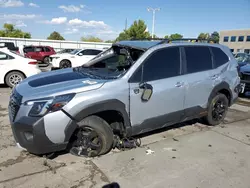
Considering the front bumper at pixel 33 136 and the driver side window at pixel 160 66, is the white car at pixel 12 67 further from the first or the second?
the driver side window at pixel 160 66

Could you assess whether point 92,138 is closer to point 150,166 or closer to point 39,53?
point 150,166

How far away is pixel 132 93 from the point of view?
3.51 m

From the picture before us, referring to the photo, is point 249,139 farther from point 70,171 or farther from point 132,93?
point 70,171

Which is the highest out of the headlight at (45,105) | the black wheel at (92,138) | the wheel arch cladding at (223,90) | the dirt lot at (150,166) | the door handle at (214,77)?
the door handle at (214,77)

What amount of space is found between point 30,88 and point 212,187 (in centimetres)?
281

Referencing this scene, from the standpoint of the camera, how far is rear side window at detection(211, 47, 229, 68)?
15.6 ft

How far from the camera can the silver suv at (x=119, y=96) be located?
3.03 meters

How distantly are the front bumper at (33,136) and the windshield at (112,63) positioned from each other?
1.19m

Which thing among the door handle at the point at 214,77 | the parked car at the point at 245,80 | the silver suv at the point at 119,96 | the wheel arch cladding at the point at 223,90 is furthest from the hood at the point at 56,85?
the parked car at the point at 245,80

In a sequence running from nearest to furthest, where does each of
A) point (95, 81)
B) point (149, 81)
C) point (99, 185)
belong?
point (99, 185), point (95, 81), point (149, 81)

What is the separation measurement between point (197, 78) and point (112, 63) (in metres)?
1.62

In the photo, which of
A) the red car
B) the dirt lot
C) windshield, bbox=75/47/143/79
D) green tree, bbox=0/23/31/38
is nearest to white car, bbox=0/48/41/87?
the dirt lot

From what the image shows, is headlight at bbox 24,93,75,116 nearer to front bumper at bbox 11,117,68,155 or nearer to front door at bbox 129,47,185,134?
front bumper at bbox 11,117,68,155

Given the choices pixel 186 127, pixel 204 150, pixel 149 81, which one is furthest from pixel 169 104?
pixel 186 127
